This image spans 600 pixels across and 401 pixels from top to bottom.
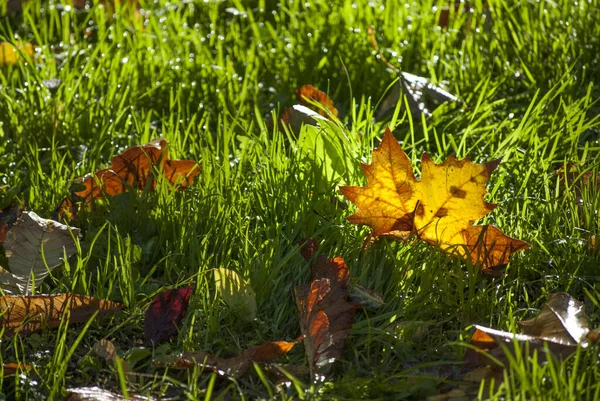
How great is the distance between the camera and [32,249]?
182 cm

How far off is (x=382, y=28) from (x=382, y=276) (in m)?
1.54

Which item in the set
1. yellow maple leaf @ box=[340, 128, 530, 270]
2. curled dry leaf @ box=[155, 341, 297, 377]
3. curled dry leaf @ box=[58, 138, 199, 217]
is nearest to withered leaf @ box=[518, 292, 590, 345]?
yellow maple leaf @ box=[340, 128, 530, 270]

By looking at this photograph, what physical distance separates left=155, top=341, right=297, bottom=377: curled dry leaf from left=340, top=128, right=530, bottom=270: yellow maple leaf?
1.32ft

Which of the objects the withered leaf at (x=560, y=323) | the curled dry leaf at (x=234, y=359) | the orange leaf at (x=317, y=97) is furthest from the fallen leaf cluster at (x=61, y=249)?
the withered leaf at (x=560, y=323)

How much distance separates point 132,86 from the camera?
2809mm

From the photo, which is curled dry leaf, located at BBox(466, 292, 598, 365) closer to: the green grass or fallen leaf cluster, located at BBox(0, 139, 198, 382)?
the green grass

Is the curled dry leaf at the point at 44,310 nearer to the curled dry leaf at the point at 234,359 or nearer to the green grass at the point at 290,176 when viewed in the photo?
the green grass at the point at 290,176

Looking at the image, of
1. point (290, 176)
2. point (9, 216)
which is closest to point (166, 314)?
point (290, 176)

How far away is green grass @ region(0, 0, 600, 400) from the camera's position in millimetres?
1570

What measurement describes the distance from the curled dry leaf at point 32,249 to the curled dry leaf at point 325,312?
0.56 meters

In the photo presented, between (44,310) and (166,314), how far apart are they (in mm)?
254

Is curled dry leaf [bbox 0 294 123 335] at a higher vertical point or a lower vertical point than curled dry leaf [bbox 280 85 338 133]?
lower

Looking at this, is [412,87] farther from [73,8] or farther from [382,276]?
[73,8]

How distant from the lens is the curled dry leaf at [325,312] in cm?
155
